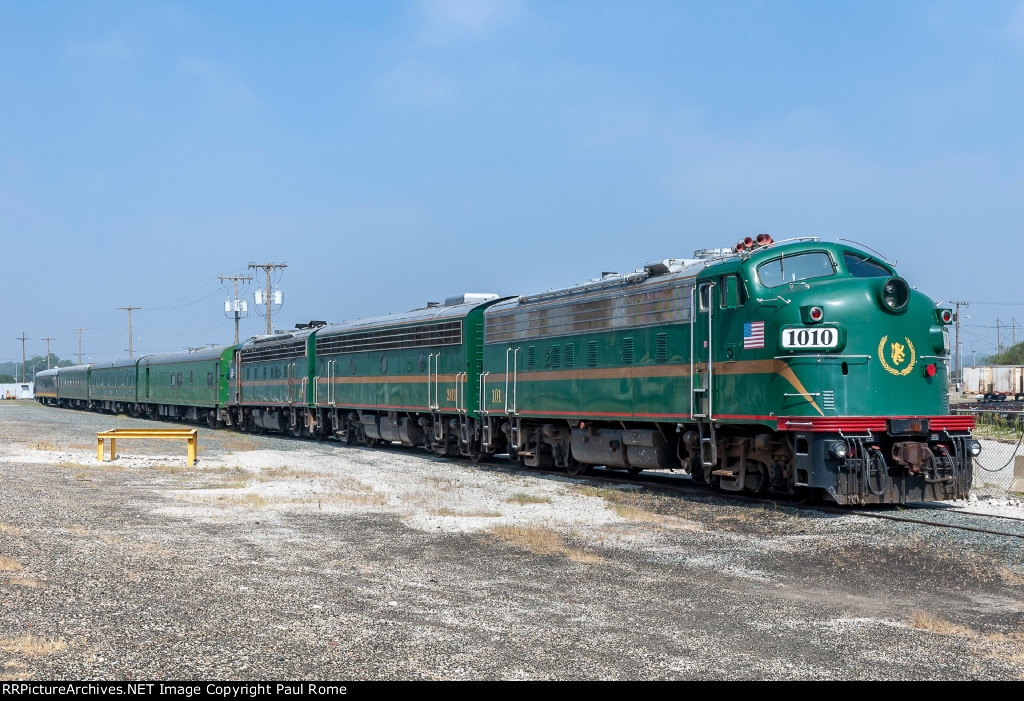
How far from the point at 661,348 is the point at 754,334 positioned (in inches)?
96.8

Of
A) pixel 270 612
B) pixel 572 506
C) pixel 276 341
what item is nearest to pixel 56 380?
pixel 276 341

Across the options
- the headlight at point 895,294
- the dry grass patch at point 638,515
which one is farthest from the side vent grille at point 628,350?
the headlight at point 895,294

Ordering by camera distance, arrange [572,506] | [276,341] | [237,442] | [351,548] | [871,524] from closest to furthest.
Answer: [351,548] → [871,524] → [572,506] → [237,442] → [276,341]

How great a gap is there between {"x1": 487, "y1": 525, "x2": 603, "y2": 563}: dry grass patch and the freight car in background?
6551 centimetres

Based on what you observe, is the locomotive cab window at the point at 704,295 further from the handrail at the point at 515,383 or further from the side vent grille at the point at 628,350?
the handrail at the point at 515,383

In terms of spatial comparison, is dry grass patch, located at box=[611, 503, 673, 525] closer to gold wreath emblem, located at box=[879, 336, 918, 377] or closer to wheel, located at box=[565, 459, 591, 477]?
gold wreath emblem, located at box=[879, 336, 918, 377]

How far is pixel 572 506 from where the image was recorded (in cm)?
1509

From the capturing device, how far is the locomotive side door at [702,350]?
51.1 ft

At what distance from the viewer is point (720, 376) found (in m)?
15.5

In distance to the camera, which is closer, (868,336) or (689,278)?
(868,336)

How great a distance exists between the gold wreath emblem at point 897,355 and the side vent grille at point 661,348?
370 centimetres

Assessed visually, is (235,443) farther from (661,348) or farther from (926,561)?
(926,561)

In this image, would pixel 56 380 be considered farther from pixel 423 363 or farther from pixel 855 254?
pixel 855 254

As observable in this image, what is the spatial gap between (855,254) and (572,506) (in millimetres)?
5750
